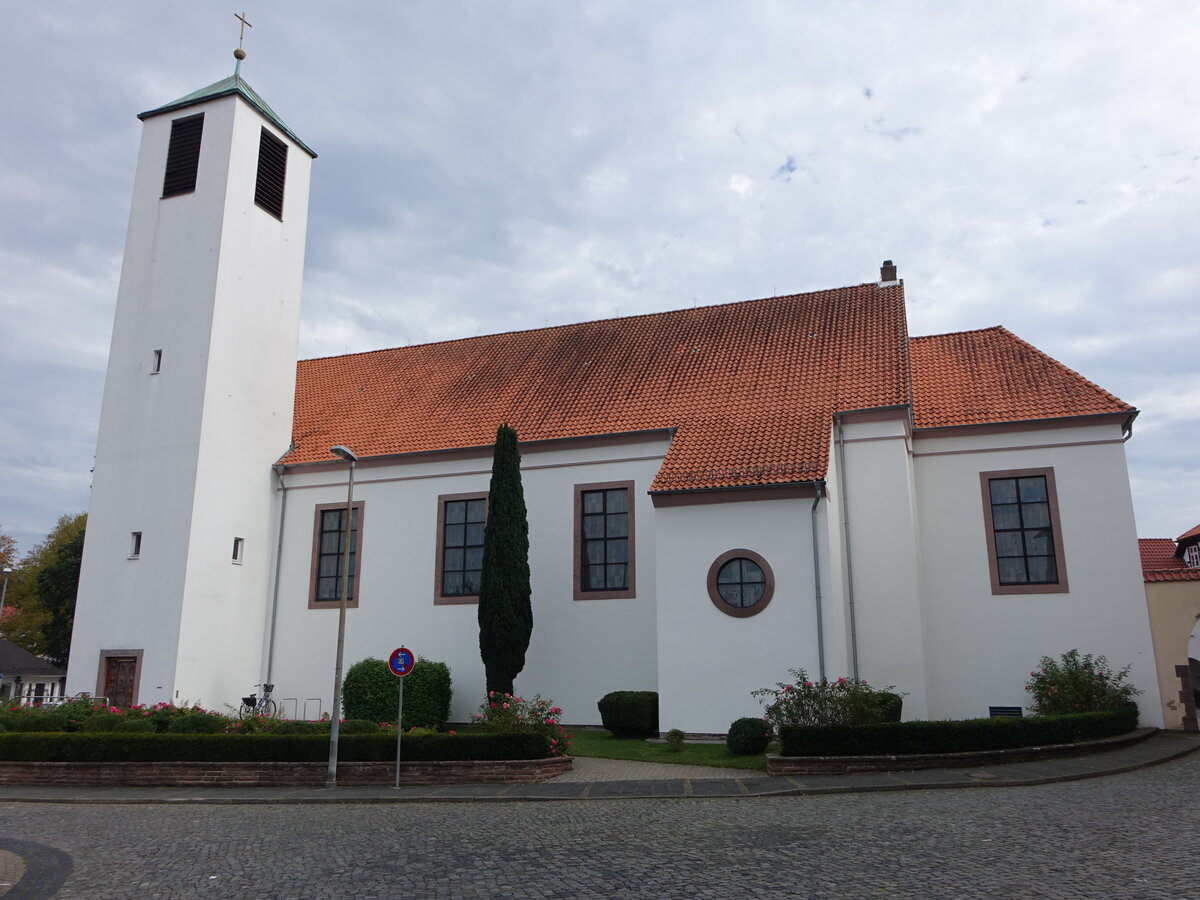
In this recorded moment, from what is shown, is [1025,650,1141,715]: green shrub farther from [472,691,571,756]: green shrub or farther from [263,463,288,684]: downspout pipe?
[263,463,288,684]: downspout pipe

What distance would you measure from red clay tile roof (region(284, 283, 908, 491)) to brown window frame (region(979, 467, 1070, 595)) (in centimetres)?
303

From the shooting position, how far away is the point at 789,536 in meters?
18.8

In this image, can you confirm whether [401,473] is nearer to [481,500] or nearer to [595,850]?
[481,500]

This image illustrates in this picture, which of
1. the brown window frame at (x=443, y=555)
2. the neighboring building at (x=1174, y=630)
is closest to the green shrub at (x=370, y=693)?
the brown window frame at (x=443, y=555)

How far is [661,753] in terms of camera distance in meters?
17.2

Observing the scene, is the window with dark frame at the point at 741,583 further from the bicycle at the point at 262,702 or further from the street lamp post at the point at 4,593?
the street lamp post at the point at 4,593

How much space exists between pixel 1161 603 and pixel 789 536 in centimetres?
963

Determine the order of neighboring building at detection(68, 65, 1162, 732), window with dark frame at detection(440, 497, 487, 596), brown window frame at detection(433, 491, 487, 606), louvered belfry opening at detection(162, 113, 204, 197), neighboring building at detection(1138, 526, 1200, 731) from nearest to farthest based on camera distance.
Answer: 1. neighboring building at detection(68, 65, 1162, 732)
2. neighboring building at detection(1138, 526, 1200, 731)
3. brown window frame at detection(433, 491, 487, 606)
4. window with dark frame at detection(440, 497, 487, 596)
5. louvered belfry opening at detection(162, 113, 204, 197)

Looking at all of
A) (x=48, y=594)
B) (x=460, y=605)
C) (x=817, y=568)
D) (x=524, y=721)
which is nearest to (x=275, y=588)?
(x=460, y=605)

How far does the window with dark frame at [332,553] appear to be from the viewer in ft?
80.3

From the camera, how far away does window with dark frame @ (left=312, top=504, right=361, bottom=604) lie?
2448 centimetres

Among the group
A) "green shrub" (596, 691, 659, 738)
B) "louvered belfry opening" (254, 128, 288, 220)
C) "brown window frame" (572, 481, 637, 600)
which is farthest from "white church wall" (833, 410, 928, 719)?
"louvered belfry opening" (254, 128, 288, 220)

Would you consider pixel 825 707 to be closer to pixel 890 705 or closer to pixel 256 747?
pixel 890 705

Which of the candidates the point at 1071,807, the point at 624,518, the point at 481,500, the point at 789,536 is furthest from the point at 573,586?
the point at 1071,807
